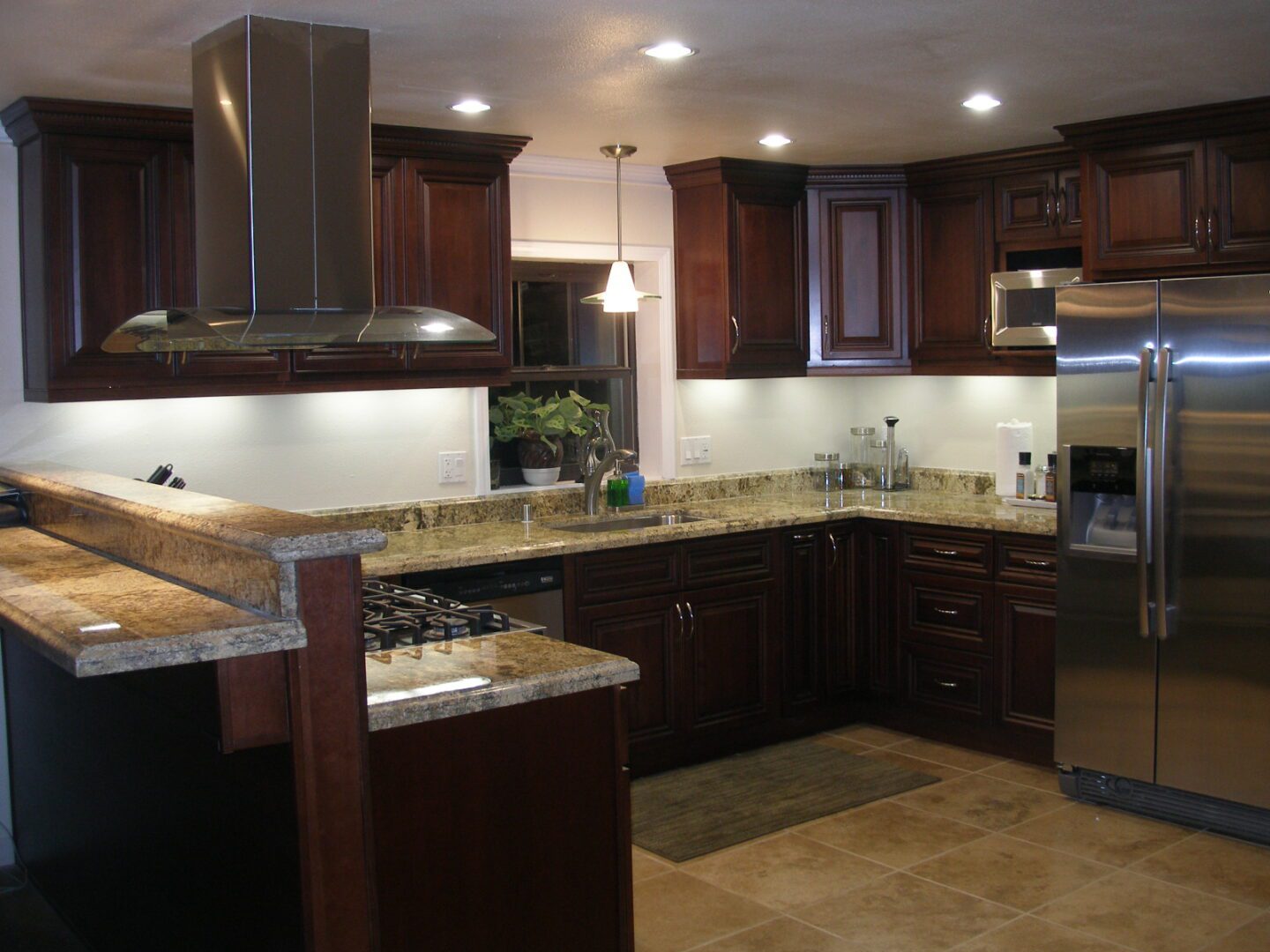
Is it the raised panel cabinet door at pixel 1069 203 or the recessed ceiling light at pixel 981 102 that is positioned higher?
the recessed ceiling light at pixel 981 102

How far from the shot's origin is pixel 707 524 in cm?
495

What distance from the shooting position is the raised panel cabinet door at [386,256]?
441cm

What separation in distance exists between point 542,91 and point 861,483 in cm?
283

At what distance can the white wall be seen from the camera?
5.63 metres

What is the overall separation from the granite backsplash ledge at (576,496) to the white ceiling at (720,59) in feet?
4.46

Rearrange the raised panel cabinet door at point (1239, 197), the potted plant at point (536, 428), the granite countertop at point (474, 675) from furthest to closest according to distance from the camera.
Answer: the potted plant at point (536, 428) < the raised panel cabinet door at point (1239, 197) < the granite countertop at point (474, 675)

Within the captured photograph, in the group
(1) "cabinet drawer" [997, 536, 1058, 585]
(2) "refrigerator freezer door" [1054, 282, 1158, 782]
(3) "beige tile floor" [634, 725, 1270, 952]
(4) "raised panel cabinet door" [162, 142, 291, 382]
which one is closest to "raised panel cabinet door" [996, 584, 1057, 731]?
(1) "cabinet drawer" [997, 536, 1058, 585]

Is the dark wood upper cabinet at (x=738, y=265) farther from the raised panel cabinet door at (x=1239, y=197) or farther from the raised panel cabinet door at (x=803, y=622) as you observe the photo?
the raised panel cabinet door at (x=1239, y=197)

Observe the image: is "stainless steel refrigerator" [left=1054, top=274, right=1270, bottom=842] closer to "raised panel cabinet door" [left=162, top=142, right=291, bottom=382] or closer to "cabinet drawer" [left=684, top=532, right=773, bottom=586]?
"cabinet drawer" [left=684, top=532, right=773, bottom=586]

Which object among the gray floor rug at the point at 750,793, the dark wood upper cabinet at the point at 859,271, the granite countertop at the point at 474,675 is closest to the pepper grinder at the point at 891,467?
Result: the dark wood upper cabinet at the point at 859,271

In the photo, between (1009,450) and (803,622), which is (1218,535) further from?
(803,622)

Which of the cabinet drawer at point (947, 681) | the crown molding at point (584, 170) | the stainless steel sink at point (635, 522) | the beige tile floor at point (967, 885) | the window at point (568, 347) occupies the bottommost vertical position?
the beige tile floor at point (967, 885)

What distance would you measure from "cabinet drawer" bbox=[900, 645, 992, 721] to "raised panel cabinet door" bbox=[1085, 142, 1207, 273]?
155 centimetres

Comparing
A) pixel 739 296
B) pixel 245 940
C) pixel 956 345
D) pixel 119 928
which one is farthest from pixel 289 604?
pixel 956 345
